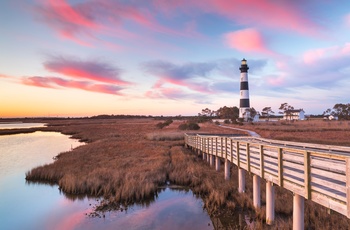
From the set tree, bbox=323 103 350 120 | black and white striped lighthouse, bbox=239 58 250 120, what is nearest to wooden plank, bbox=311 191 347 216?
black and white striped lighthouse, bbox=239 58 250 120

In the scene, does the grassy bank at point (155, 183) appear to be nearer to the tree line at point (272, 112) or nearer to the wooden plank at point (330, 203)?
the wooden plank at point (330, 203)

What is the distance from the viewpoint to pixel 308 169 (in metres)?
6.94

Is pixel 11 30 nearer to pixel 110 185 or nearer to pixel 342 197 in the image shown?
pixel 110 185

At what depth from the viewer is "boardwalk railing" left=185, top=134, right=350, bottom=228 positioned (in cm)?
587

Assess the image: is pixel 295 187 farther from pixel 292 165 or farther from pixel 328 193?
pixel 328 193

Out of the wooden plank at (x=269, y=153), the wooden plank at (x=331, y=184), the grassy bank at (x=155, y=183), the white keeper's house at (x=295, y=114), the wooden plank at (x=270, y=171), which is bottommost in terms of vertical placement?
the grassy bank at (x=155, y=183)

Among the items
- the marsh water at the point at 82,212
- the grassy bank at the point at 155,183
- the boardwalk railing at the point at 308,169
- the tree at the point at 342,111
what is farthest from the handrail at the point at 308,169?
the tree at the point at 342,111

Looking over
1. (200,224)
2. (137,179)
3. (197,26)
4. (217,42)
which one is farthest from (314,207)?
(217,42)

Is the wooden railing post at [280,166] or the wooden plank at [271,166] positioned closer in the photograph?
the wooden railing post at [280,166]

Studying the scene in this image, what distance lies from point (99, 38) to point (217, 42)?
599 inches

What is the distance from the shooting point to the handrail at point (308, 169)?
587cm

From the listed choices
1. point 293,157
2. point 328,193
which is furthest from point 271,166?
point 328,193

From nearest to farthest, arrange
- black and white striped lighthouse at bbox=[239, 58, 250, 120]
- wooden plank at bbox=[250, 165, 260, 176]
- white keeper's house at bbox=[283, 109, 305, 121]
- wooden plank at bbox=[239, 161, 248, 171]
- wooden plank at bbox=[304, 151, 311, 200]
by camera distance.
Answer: wooden plank at bbox=[304, 151, 311, 200] → wooden plank at bbox=[250, 165, 260, 176] → wooden plank at bbox=[239, 161, 248, 171] → black and white striped lighthouse at bbox=[239, 58, 250, 120] → white keeper's house at bbox=[283, 109, 305, 121]

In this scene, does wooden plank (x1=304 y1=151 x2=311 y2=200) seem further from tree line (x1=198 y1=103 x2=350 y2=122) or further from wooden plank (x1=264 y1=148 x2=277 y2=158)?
tree line (x1=198 y1=103 x2=350 y2=122)
